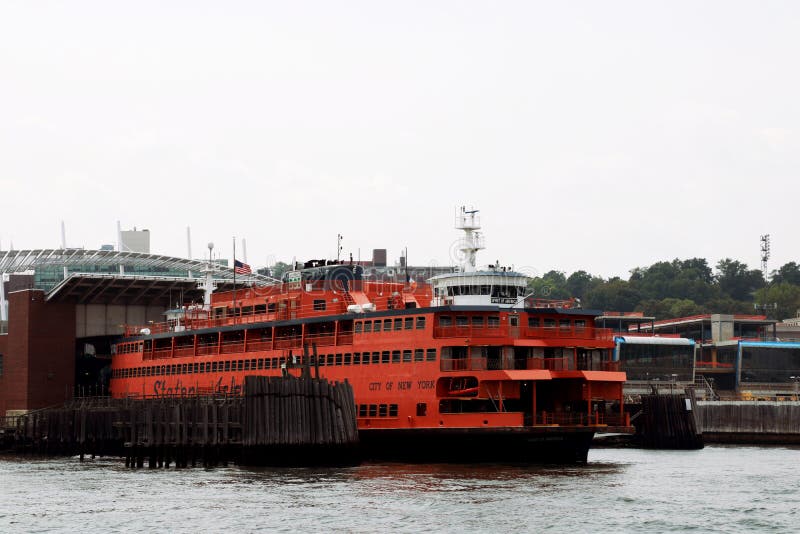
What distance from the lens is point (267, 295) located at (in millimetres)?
66000

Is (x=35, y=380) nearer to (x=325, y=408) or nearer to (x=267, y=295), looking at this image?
(x=267, y=295)

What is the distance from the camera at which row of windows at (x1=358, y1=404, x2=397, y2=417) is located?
53969 millimetres

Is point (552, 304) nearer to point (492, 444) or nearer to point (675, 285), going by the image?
point (492, 444)

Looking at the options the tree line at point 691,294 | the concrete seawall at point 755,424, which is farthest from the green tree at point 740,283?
the concrete seawall at point 755,424

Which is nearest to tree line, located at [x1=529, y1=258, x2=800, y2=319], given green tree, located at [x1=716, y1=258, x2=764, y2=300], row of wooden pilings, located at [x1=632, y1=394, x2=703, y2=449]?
green tree, located at [x1=716, y1=258, x2=764, y2=300]

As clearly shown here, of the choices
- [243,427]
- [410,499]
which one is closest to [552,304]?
[243,427]

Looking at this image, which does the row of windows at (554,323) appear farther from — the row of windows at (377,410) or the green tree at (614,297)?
the green tree at (614,297)

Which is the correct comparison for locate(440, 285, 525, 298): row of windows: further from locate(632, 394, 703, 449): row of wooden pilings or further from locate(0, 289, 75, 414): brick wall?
locate(0, 289, 75, 414): brick wall

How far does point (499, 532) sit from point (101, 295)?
50439 millimetres

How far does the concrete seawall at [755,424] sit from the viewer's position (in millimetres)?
83625

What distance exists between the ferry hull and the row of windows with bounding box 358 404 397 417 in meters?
1.07

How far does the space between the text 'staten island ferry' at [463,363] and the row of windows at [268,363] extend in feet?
0.25

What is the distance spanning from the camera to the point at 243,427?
166 ft

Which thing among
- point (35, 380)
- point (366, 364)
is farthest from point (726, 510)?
point (35, 380)
